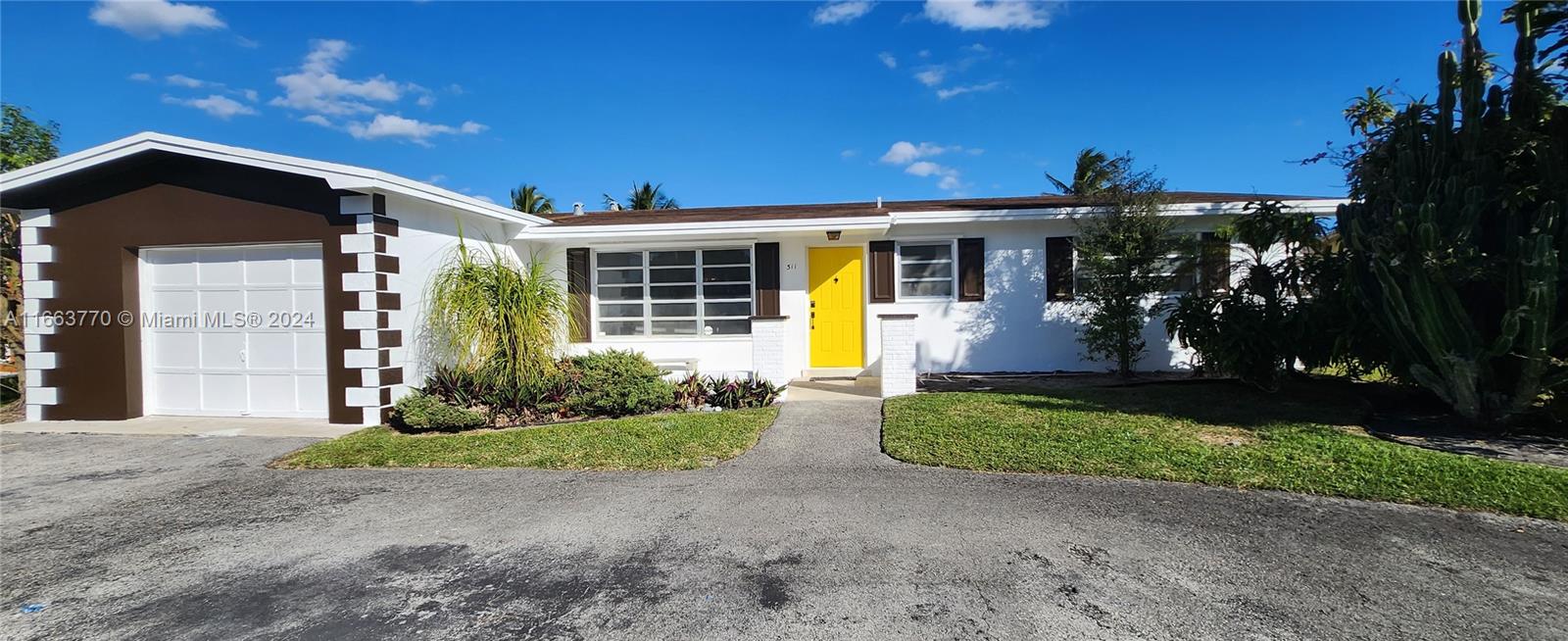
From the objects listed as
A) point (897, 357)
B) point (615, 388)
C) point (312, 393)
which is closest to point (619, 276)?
point (615, 388)

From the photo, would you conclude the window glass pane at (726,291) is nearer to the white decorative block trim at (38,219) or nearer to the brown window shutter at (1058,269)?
the brown window shutter at (1058,269)

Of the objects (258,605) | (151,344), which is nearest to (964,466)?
(258,605)

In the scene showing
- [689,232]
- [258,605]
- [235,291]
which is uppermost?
[689,232]

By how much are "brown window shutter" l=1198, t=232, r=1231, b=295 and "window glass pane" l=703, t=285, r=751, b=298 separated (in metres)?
7.04

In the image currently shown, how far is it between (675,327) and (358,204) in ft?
16.5

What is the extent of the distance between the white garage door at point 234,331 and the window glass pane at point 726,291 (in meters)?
5.50

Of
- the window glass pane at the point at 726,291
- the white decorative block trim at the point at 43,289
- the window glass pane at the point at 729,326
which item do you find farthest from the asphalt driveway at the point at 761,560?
the window glass pane at the point at 726,291

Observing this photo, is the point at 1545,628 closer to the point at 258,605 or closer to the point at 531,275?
the point at 258,605

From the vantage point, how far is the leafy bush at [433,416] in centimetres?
763

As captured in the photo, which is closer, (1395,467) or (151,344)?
(1395,467)

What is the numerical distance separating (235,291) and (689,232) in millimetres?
6220

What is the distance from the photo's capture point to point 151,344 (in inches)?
355

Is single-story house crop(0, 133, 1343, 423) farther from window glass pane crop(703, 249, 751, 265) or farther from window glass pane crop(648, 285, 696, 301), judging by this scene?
window glass pane crop(648, 285, 696, 301)

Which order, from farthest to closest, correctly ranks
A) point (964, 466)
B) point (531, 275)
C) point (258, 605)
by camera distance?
point (531, 275), point (964, 466), point (258, 605)
